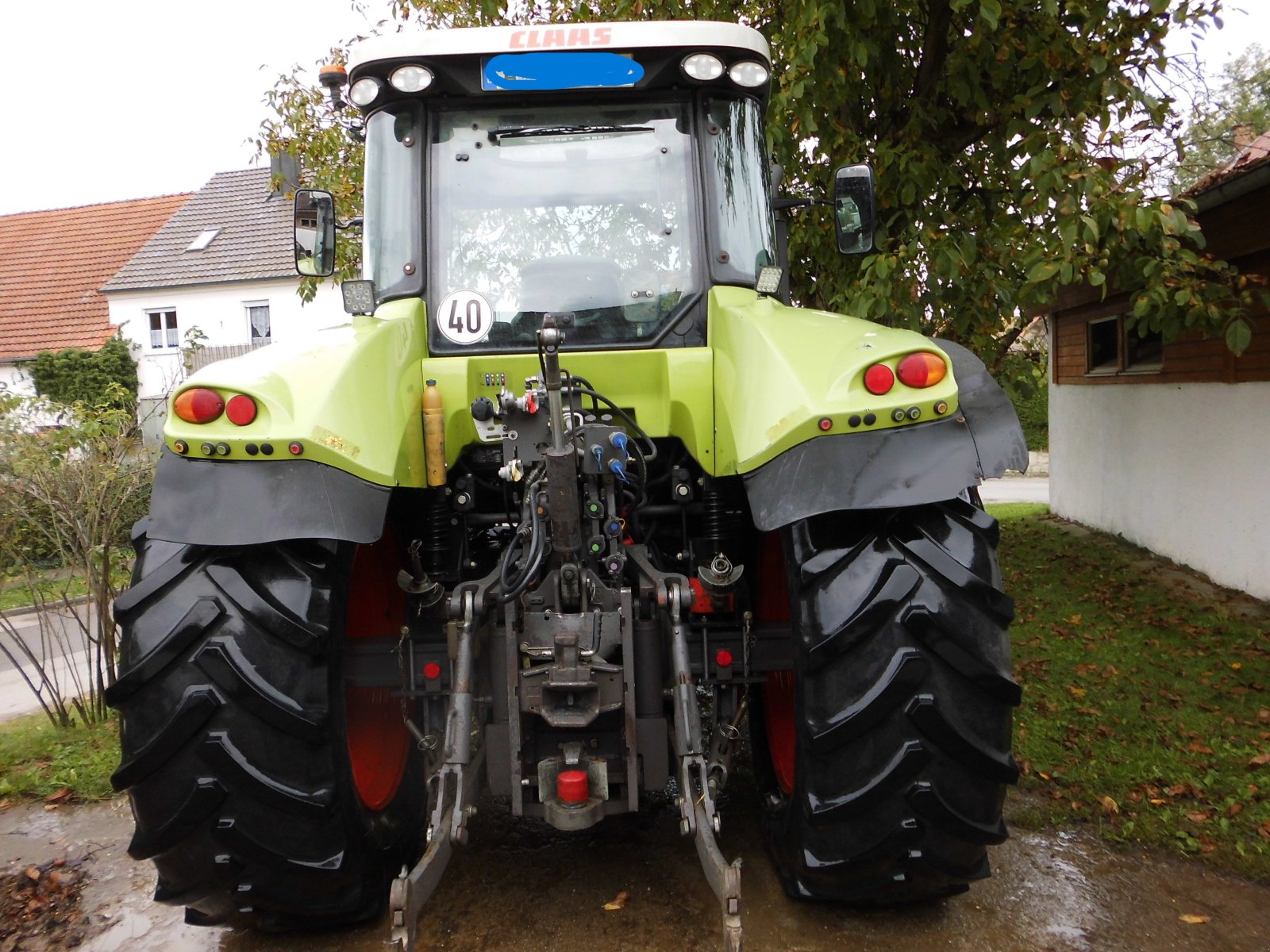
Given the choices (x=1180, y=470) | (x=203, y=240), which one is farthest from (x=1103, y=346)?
(x=203, y=240)

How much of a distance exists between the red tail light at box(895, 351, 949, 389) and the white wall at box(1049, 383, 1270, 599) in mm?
5770

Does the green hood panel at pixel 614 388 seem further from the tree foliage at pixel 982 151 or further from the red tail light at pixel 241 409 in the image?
the tree foliage at pixel 982 151

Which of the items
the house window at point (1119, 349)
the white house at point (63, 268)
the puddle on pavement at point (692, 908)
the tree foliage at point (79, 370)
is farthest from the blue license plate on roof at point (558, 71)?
the white house at point (63, 268)

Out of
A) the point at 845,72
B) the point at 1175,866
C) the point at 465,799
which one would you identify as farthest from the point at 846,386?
the point at 845,72

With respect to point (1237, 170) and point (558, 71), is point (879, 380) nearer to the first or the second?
point (558, 71)

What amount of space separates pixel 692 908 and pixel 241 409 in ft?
6.30

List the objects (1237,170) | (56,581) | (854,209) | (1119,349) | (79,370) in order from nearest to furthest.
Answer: (854,209) < (56,581) < (1237,170) < (1119,349) < (79,370)

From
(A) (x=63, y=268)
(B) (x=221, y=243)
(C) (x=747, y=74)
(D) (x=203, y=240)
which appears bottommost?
(C) (x=747, y=74)

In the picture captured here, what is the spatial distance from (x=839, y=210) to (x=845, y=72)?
8.03 feet

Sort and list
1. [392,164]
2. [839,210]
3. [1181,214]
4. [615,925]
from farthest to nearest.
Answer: [1181,214]
[839,210]
[392,164]
[615,925]

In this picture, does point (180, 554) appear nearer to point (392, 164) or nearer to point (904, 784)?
point (392, 164)

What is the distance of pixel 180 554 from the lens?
2490 mm

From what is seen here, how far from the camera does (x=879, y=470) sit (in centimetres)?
236

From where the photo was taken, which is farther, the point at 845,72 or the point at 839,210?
the point at 845,72
